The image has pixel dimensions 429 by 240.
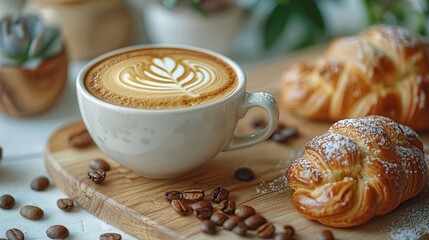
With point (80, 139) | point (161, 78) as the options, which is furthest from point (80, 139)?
point (161, 78)

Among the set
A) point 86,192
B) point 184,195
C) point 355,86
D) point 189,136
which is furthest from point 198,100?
point 355,86

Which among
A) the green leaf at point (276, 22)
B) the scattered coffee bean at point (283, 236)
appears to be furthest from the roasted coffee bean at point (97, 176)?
the green leaf at point (276, 22)

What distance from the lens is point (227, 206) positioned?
1543mm

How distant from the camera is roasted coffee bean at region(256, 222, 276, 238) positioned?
1.45 meters

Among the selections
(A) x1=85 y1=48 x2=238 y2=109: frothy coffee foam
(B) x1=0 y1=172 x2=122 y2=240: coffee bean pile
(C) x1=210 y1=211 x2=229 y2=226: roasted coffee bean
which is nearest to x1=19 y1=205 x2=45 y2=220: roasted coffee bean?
(B) x1=0 y1=172 x2=122 y2=240: coffee bean pile

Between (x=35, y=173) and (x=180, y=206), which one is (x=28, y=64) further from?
(x=180, y=206)

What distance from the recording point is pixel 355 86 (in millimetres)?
1920

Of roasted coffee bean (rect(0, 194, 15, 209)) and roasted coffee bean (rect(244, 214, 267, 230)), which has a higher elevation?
roasted coffee bean (rect(244, 214, 267, 230))

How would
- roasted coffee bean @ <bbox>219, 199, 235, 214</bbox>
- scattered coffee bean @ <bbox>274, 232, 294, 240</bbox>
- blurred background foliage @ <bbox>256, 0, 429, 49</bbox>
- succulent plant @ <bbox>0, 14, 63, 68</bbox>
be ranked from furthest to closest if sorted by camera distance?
1. blurred background foliage @ <bbox>256, 0, 429, 49</bbox>
2. succulent plant @ <bbox>0, 14, 63, 68</bbox>
3. roasted coffee bean @ <bbox>219, 199, 235, 214</bbox>
4. scattered coffee bean @ <bbox>274, 232, 294, 240</bbox>

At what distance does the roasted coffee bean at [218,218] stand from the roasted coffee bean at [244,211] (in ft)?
0.10

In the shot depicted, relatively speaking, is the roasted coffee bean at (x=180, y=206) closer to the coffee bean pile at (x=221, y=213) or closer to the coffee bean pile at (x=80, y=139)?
the coffee bean pile at (x=221, y=213)

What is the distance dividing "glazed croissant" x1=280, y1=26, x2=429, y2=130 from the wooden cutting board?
85 mm

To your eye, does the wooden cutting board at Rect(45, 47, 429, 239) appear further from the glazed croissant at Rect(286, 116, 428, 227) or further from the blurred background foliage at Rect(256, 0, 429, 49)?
the blurred background foliage at Rect(256, 0, 429, 49)

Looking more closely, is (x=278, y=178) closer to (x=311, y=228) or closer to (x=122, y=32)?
(x=311, y=228)
